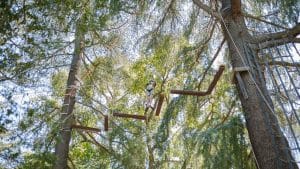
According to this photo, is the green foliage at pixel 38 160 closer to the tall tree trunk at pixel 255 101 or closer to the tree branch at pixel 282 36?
the tall tree trunk at pixel 255 101

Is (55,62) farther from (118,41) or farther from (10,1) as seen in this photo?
(10,1)

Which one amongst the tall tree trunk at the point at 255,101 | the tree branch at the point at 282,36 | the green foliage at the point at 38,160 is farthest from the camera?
the green foliage at the point at 38,160

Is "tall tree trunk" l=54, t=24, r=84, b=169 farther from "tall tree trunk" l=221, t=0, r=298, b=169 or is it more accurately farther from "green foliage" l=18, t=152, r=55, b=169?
"tall tree trunk" l=221, t=0, r=298, b=169

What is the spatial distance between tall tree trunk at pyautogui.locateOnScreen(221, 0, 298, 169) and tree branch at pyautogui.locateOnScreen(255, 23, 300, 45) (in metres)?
0.13

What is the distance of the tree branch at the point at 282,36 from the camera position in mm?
3139

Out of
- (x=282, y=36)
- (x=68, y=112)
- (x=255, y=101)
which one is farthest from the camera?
(x=68, y=112)

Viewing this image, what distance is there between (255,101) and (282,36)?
0.72 m

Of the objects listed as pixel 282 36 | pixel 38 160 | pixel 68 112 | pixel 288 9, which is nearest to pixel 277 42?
A: pixel 282 36

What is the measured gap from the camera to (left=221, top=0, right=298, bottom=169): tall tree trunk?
2605 mm

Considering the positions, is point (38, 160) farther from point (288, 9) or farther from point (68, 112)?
point (288, 9)

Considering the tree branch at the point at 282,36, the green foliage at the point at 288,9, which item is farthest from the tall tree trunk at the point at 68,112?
the green foliage at the point at 288,9

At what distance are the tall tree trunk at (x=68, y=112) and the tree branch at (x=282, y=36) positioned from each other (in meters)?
2.70

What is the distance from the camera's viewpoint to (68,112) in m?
5.59

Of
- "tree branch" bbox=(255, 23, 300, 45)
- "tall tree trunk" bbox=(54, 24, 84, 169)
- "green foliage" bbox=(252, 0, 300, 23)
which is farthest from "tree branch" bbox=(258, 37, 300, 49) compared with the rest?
"tall tree trunk" bbox=(54, 24, 84, 169)
